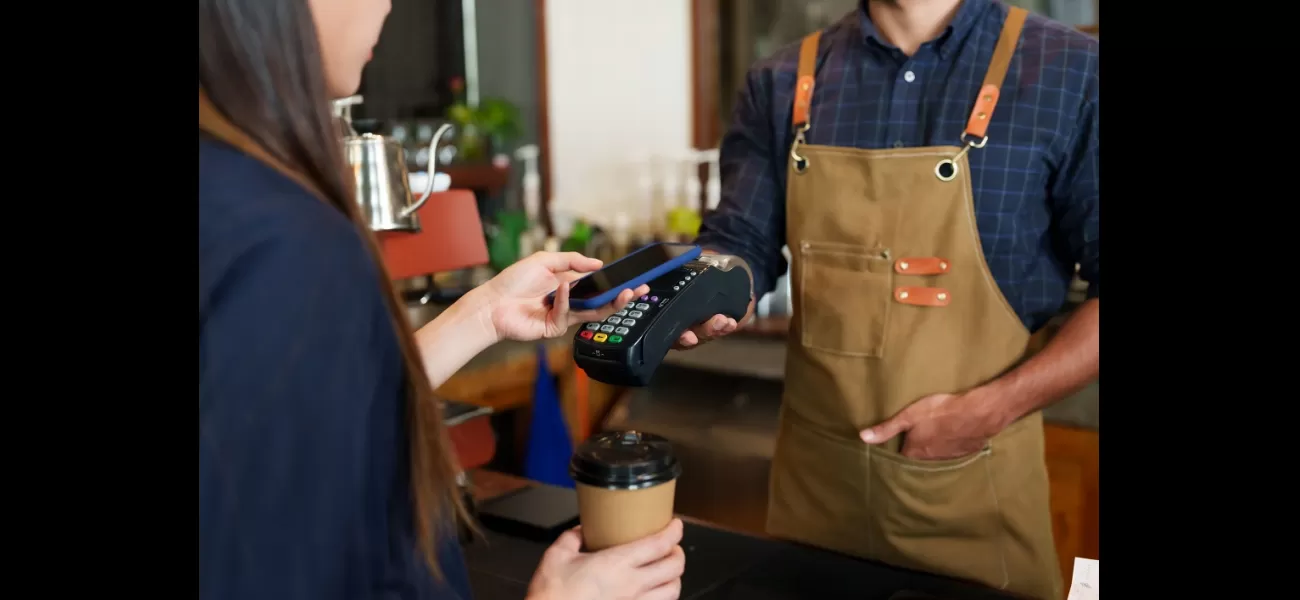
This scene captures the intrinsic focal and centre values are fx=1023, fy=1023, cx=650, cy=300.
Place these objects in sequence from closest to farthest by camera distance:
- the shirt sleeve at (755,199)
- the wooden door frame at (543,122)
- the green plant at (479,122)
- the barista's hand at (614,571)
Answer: the barista's hand at (614,571) < the shirt sleeve at (755,199) < the green plant at (479,122) < the wooden door frame at (543,122)

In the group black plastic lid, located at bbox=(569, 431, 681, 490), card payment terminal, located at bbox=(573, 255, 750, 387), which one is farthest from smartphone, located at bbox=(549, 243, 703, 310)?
black plastic lid, located at bbox=(569, 431, 681, 490)

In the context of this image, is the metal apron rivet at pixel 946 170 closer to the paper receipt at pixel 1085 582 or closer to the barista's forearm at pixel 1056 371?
the barista's forearm at pixel 1056 371

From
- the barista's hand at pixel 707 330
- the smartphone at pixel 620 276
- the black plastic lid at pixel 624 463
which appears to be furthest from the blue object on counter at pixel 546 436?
A: the black plastic lid at pixel 624 463

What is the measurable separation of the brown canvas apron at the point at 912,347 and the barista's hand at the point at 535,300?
1.44ft

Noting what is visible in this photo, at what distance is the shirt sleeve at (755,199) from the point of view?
60.0 inches

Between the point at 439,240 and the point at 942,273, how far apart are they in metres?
0.66

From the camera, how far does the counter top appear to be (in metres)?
1.01

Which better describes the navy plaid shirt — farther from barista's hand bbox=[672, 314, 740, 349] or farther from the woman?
the woman

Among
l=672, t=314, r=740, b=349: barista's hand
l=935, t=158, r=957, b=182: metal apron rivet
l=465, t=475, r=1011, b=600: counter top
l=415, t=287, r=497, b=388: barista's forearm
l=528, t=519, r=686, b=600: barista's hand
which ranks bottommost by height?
l=465, t=475, r=1011, b=600: counter top

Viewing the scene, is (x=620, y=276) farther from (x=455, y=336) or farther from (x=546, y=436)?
(x=546, y=436)

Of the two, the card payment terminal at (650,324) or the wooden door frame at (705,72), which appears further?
the wooden door frame at (705,72)

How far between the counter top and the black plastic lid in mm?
244
